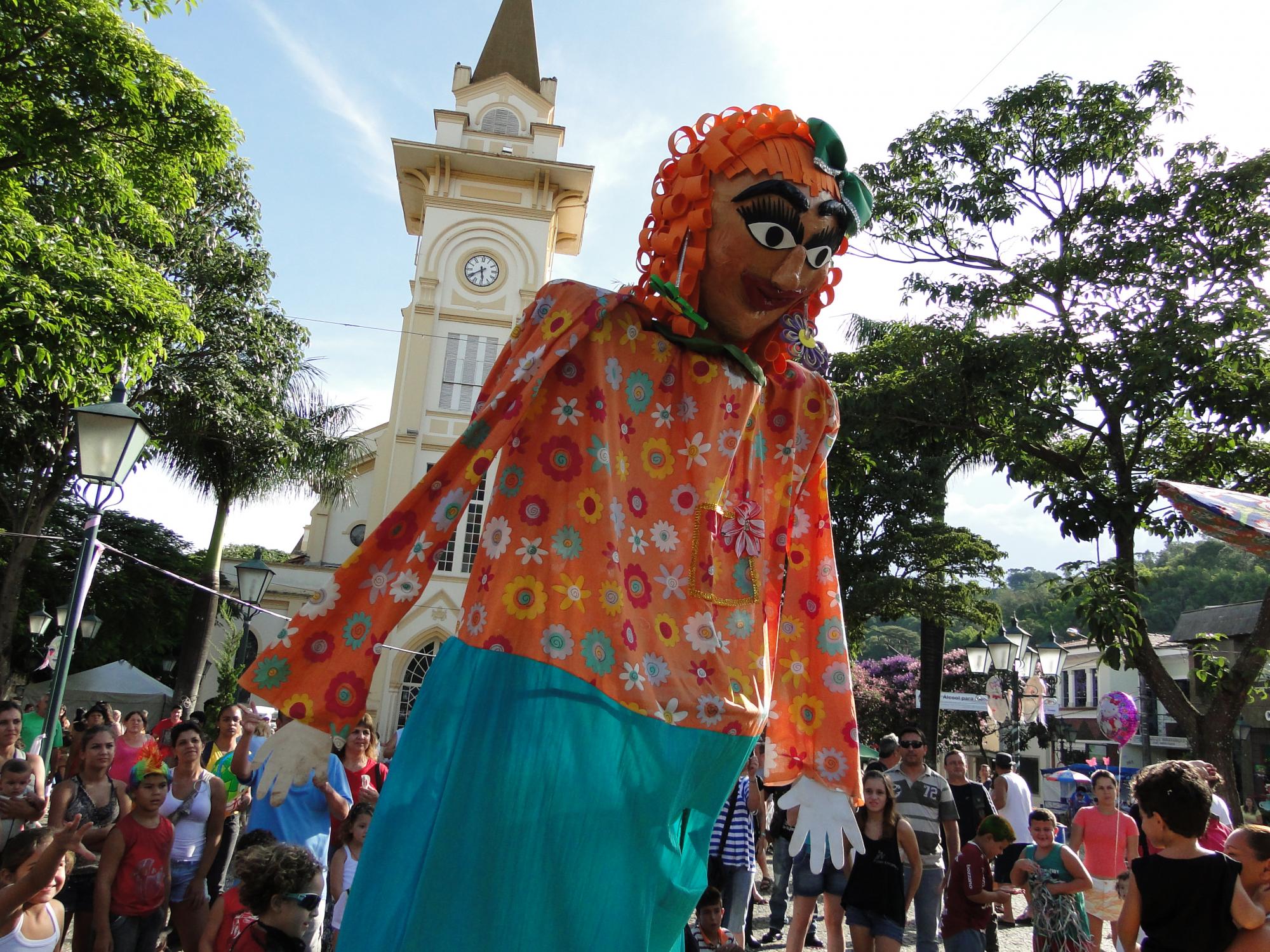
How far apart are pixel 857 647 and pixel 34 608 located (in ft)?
60.6

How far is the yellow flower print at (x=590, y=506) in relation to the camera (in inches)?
95.9

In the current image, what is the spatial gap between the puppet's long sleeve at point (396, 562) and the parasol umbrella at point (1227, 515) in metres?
2.52

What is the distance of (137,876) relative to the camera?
16.4 feet

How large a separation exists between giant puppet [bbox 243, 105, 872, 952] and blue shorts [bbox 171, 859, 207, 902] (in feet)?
12.1

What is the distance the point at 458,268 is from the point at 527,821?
88.3 feet

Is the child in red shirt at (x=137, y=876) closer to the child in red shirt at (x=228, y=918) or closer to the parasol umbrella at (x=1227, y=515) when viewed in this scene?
the child in red shirt at (x=228, y=918)

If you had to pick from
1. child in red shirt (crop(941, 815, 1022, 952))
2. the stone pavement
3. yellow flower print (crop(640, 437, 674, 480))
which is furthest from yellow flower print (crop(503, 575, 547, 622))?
the stone pavement

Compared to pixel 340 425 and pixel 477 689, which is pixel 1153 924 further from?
pixel 340 425

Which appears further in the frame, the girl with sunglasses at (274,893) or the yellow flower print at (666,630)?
the girl with sunglasses at (274,893)

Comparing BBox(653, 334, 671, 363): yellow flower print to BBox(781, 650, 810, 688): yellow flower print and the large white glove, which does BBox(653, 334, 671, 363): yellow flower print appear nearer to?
BBox(781, 650, 810, 688): yellow flower print

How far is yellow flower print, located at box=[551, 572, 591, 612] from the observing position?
7.63 ft

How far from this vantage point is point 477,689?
2.24 metres

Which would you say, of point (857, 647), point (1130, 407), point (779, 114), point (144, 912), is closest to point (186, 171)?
point (144, 912)

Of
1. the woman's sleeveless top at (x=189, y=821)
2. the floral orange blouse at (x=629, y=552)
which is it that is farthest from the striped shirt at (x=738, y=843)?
the floral orange blouse at (x=629, y=552)
